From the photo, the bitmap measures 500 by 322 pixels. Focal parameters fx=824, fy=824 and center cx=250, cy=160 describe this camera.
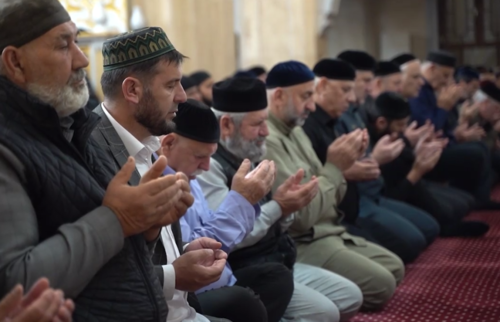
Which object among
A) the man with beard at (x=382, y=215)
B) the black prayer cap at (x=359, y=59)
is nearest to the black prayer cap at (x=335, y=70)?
the man with beard at (x=382, y=215)

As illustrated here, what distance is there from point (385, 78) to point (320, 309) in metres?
4.61

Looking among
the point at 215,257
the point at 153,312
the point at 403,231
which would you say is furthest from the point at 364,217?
the point at 153,312

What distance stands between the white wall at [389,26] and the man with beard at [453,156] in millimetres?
5448

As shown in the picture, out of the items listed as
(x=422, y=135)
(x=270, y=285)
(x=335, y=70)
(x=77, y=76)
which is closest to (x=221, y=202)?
(x=270, y=285)

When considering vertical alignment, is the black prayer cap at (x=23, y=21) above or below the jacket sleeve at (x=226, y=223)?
above

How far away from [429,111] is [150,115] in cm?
601

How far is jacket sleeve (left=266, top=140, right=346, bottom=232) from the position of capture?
4.60 metres

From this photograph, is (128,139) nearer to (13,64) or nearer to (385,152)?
(13,64)

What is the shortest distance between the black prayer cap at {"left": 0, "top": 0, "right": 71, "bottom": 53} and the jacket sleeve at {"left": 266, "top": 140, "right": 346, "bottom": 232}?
250cm

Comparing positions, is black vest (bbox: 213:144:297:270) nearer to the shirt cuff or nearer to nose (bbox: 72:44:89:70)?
the shirt cuff

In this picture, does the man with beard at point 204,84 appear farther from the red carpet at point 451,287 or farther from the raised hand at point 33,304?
the raised hand at point 33,304

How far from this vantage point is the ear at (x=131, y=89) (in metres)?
2.81

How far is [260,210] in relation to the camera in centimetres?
387

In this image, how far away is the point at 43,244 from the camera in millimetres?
1999
